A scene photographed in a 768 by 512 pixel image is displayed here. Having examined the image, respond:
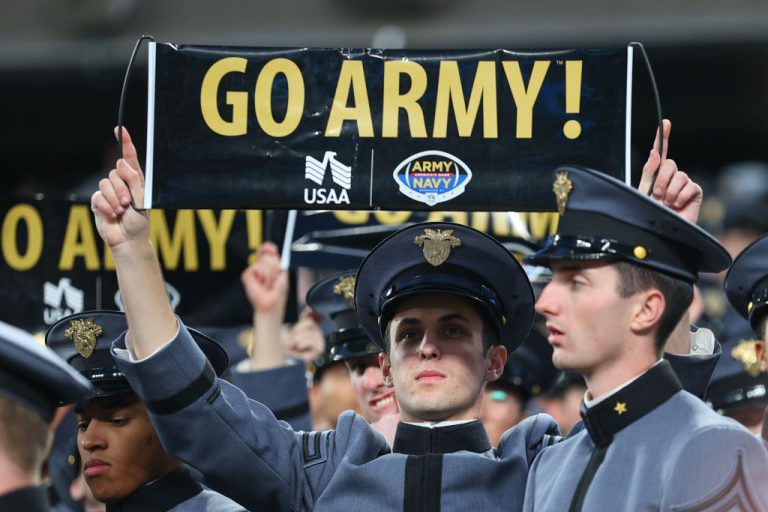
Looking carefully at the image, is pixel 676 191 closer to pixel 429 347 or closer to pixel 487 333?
pixel 487 333

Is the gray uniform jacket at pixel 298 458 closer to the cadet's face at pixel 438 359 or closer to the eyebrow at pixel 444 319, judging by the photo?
the cadet's face at pixel 438 359

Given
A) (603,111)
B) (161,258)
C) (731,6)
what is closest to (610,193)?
(603,111)

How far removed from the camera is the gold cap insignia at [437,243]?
5.06m

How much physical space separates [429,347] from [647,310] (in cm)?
84

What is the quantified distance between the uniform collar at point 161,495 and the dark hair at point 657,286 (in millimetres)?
1701

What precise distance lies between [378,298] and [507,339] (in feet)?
1.38

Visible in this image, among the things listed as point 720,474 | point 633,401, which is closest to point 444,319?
point 633,401

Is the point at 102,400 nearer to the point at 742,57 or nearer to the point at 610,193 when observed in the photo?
the point at 610,193

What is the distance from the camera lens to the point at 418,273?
16.6 ft

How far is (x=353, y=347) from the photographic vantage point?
6.64m

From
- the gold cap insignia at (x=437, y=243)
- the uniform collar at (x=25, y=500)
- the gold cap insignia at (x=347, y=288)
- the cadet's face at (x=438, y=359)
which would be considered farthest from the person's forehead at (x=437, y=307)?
the uniform collar at (x=25, y=500)

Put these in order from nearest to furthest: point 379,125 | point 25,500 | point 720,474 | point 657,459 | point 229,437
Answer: point 25,500
point 720,474
point 657,459
point 229,437
point 379,125

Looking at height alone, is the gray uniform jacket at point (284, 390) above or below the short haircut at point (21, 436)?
below

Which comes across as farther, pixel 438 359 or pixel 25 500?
pixel 438 359
